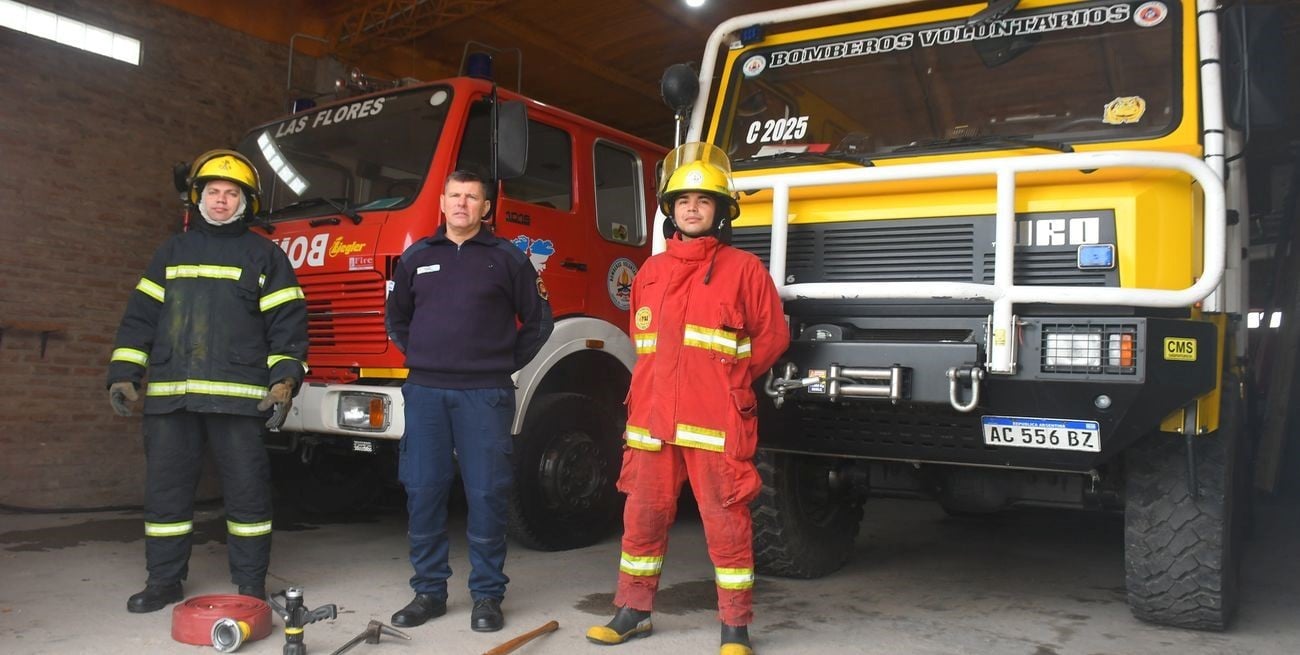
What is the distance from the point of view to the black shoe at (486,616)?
3830 mm

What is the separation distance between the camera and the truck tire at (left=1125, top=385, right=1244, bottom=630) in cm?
367

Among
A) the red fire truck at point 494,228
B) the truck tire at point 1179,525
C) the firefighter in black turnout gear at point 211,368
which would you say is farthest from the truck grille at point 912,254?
the firefighter in black turnout gear at point 211,368

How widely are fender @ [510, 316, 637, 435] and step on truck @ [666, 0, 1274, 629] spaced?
1.31 m

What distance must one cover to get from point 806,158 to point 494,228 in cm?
164

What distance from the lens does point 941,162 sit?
3.79 metres

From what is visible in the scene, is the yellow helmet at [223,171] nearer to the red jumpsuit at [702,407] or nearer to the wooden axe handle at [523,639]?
the red jumpsuit at [702,407]

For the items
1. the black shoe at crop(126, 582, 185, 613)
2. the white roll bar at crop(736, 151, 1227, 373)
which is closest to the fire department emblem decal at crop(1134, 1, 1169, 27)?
the white roll bar at crop(736, 151, 1227, 373)

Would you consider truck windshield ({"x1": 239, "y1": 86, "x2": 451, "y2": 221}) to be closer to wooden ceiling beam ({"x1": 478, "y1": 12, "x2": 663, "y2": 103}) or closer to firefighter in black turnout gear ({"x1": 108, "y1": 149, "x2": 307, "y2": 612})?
firefighter in black turnout gear ({"x1": 108, "y1": 149, "x2": 307, "y2": 612})

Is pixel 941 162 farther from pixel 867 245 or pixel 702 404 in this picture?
pixel 702 404

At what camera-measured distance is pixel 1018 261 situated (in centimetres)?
357

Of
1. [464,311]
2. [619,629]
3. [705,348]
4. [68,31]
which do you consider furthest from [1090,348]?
[68,31]

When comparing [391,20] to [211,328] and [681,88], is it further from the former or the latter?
[211,328]

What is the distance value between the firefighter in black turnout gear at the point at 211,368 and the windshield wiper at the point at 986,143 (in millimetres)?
2592

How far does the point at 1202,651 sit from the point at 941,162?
2007 millimetres
